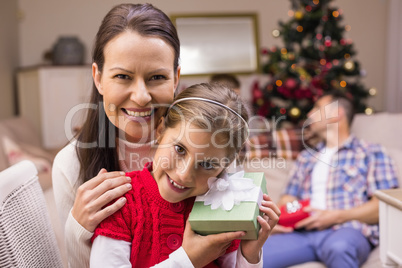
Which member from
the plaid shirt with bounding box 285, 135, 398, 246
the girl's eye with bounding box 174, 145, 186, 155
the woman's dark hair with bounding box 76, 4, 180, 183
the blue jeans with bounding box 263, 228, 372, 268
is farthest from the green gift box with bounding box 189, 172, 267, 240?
the plaid shirt with bounding box 285, 135, 398, 246

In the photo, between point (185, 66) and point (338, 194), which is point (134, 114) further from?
point (185, 66)

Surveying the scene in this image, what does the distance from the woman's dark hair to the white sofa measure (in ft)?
4.74

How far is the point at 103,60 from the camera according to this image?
3.80 feet

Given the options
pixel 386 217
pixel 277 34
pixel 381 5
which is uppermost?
pixel 381 5

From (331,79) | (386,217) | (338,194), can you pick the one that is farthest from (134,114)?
(331,79)

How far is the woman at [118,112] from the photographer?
3.47 feet

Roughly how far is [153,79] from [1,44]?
15.3 feet

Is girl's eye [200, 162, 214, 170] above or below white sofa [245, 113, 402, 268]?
above

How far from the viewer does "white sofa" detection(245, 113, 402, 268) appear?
275cm

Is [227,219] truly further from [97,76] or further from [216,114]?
[97,76]

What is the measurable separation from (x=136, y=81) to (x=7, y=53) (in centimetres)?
489

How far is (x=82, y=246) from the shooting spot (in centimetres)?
109

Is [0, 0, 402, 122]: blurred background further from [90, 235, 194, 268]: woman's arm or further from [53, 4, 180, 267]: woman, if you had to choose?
[90, 235, 194, 268]: woman's arm

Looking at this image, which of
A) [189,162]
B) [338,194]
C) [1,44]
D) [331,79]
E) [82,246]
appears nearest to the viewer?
[189,162]
